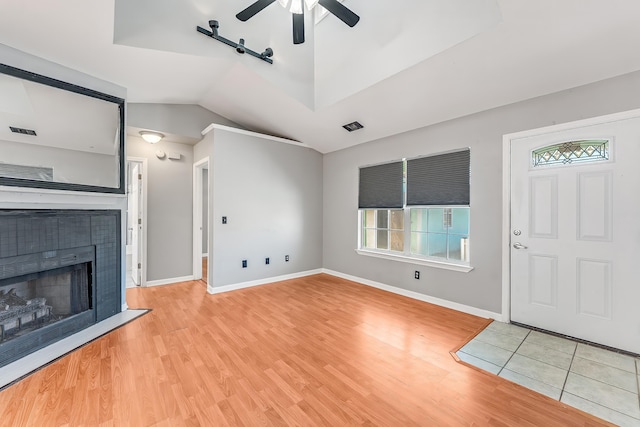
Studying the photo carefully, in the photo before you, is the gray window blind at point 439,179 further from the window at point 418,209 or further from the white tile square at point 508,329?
the white tile square at point 508,329

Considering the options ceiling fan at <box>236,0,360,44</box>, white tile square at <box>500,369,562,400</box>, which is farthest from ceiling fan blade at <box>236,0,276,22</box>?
white tile square at <box>500,369,562,400</box>

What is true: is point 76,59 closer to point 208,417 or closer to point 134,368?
point 134,368

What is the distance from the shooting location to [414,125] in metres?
3.60

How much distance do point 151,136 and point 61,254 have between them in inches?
84.7

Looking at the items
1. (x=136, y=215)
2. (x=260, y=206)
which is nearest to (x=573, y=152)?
(x=260, y=206)

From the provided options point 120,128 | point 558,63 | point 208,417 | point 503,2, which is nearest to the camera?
point 208,417

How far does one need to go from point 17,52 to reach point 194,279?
354cm

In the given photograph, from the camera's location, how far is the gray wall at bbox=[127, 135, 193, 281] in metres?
4.21

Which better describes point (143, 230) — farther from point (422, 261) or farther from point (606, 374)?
point (606, 374)

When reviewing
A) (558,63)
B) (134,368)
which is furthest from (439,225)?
(134,368)

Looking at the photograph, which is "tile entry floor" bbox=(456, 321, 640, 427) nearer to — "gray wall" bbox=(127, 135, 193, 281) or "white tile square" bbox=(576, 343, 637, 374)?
"white tile square" bbox=(576, 343, 637, 374)

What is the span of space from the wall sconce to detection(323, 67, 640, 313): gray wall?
327 cm

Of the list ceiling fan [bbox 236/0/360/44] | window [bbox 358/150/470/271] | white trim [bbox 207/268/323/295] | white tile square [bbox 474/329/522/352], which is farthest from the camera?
white trim [bbox 207/268/323/295]

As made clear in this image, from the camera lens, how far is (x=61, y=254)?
2518 mm
